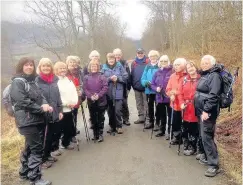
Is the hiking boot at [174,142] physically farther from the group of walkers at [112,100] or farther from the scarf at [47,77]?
the scarf at [47,77]

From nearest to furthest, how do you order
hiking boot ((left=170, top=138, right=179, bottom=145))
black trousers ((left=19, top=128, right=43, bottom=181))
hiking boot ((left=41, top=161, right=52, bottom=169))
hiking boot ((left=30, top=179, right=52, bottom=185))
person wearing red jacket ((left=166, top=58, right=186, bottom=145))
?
1. black trousers ((left=19, top=128, right=43, bottom=181))
2. hiking boot ((left=30, top=179, right=52, bottom=185))
3. hiking boot ((left=41, top=161, right=52, bottom=169))
4. person wearing red jacket ((left=166, top=58, right=186, bottom=145))
5. hiking boot ((left=170, top=138, right=179, bottom=145))

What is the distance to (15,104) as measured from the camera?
5.15m

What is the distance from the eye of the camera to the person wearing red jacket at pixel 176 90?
6.69 meters

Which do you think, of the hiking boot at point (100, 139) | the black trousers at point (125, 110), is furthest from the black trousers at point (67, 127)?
the black trousers at point (125, 110)

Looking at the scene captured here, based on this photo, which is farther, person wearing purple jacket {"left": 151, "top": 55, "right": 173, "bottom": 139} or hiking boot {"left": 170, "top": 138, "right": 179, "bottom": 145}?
person wearing purple jacket {"left": 151, "top": 55, "right": 173, "bottom": 139}

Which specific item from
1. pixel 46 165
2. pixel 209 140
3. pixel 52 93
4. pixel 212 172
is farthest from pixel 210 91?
pixel 46 165

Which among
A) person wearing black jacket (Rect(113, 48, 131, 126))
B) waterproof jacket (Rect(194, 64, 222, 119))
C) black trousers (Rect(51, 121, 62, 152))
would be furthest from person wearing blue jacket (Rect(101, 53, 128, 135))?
waterproof jacket (Rect(194, 64, 222, 119))

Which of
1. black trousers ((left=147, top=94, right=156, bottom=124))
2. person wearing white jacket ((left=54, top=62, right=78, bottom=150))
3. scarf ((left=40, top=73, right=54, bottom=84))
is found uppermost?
scarf ((left=40, top=73, right=54, bottom=84))

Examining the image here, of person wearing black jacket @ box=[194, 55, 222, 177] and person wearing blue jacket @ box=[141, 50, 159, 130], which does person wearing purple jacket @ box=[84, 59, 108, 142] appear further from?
person wearing black jacket @ box=[194, 55, 222, 177]

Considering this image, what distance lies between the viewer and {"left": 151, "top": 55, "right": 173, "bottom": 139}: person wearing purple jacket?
7492 mm

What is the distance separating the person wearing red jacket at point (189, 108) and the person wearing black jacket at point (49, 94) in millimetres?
2621

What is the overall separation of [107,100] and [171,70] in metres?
1.87

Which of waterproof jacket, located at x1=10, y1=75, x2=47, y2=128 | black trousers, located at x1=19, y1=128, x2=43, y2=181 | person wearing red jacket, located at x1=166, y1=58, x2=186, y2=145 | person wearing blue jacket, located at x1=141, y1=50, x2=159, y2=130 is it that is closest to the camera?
waterproof jacket, located at x1=10, y1=75, x2=47, y2=128

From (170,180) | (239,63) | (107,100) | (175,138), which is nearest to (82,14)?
(239,63)
